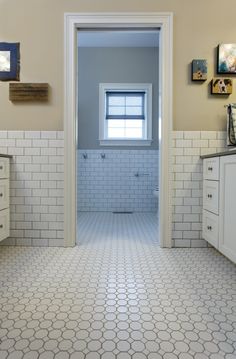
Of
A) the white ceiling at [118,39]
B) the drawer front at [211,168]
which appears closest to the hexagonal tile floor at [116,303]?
the drawer front at [211,168]

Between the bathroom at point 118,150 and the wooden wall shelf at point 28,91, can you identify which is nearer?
the wooden wall shelf at point 28,91

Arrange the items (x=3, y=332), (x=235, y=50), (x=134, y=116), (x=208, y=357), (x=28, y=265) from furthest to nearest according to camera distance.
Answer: (x=134, y=116) → (x=235, y=50) → (x=28, y=265) → (x=3, y=332) → (x=208, y=357)

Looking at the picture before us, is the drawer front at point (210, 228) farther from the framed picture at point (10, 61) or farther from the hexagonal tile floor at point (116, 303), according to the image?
the framed picture at point (10, 61)

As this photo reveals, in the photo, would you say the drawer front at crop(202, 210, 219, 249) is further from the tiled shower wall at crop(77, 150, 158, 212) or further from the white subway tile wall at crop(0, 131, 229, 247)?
the tiled shower wall at crop(77, 150, 158, 212)

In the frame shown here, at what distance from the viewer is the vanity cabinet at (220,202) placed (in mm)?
1828

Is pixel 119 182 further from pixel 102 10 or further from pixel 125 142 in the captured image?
pixel 102 10

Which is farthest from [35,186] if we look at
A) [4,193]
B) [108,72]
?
[108,72]

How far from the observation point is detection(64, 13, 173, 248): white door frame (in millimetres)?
2457

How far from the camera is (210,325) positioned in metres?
1.21

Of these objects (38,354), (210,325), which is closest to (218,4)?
(210,325)

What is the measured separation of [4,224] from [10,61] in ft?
4.81

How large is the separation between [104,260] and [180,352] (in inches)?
44.7

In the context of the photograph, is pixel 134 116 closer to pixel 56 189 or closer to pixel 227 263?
pixel 56 189

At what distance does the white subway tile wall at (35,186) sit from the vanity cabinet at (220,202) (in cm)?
129
